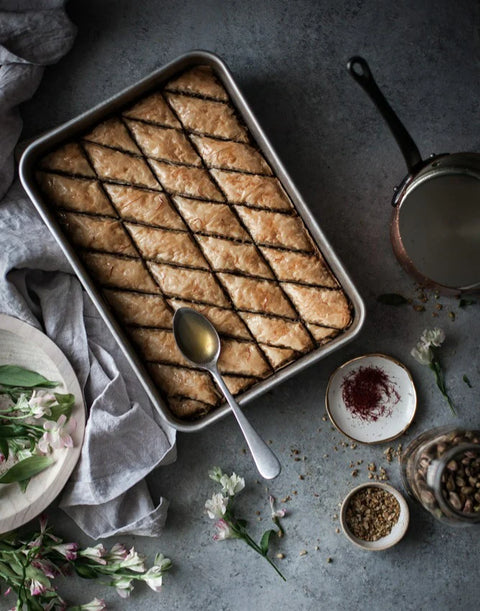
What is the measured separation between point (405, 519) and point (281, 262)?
46.4 inches

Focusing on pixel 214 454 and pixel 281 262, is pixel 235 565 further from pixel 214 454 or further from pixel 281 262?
pixel 281 262

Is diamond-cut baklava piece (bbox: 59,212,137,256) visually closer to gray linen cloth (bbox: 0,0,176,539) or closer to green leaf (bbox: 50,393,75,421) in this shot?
gray linen cloth (bbox: 0,0,176,539)

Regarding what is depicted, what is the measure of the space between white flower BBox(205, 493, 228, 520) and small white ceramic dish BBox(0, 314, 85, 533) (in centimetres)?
58

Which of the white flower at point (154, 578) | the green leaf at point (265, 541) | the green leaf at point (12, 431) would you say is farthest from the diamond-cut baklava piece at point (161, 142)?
the white flower at point (154, 578)

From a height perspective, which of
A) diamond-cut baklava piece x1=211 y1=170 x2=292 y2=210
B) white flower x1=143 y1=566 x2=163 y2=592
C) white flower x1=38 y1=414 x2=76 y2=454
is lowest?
white flower x1=143 y1=566 x2=163 y2=592

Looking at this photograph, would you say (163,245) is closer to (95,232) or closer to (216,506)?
(95,232)

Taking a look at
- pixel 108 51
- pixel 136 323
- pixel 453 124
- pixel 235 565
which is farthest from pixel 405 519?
pixel 108 51

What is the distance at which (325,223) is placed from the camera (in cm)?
255

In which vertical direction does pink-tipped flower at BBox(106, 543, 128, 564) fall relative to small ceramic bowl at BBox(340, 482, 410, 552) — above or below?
above

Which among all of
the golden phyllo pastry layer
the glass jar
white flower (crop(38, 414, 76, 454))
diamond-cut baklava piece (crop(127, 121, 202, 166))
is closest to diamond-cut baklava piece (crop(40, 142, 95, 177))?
the golden phyllo pastry layer

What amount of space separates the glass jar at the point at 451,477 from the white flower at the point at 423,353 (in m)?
0.31

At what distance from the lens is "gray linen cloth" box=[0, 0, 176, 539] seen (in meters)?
2.33

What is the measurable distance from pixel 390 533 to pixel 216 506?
73cm

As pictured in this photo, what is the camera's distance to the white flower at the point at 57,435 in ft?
7.60
